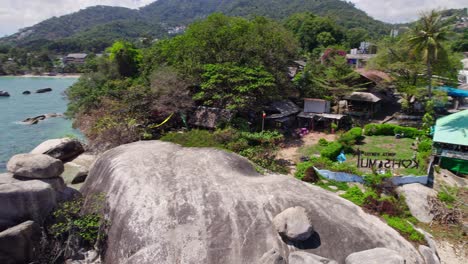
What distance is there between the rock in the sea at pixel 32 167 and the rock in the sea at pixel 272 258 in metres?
10.1

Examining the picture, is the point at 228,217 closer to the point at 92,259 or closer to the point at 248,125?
the point at 92,259

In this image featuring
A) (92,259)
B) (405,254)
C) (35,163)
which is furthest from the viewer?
(35,163)

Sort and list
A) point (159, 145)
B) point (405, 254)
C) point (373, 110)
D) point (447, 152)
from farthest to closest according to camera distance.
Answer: point (373, 110) < point (447, 152) < point (159, 145) < point (405, 254)

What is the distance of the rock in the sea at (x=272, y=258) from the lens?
9570mm

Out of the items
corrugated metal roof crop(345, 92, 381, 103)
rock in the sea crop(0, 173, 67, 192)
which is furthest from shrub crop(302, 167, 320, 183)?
corrugated metal roof crop(345, 92, 381, 103)

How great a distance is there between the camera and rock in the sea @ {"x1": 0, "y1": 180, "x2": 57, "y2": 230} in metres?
Answer: 12.0

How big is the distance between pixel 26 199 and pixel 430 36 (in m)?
30.2

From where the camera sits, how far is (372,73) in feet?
115

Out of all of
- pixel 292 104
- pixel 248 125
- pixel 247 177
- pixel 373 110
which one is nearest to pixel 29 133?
pixel 248 125

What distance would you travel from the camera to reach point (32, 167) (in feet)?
44.7

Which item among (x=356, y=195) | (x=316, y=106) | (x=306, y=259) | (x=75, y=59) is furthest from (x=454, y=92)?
(x=75, y=59)

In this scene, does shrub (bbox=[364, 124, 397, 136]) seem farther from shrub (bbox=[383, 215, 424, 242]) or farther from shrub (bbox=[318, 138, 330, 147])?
shrub (bbox=[383, 215, 424, 242])

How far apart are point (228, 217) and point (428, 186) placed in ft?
45.6

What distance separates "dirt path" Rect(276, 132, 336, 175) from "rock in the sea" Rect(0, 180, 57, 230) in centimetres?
1378
